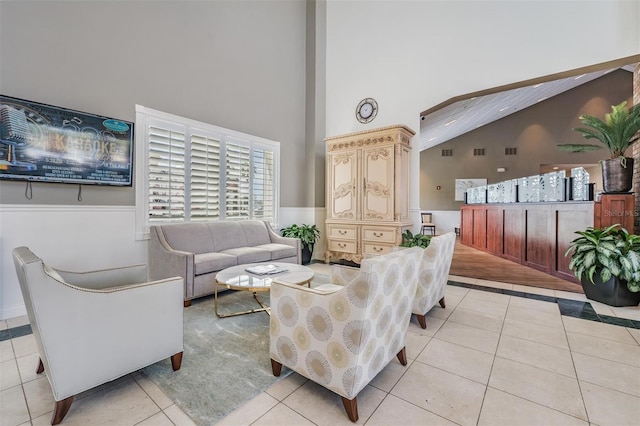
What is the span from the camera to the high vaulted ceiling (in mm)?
4175

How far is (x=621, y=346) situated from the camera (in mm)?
2262

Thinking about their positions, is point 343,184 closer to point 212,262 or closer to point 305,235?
point 305,235

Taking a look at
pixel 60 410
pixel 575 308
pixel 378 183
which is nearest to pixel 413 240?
pixel 378 183

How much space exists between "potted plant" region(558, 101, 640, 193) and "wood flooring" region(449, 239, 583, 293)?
56.6 inches

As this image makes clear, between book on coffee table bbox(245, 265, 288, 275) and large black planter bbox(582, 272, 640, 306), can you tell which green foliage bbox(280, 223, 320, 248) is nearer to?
book on coffee table bbox(245, 265, 288, 275)

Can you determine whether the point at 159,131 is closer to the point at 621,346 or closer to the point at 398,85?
the point at 398,85

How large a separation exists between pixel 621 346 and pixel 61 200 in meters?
5.41

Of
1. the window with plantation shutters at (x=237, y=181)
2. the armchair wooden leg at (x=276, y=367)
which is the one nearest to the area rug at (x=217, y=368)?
the armchair wooden leg at (x=276, y=367)

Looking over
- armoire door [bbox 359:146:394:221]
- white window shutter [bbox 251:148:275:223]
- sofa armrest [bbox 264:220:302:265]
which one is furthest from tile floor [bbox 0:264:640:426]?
white window shutter [bbox 251:148:275:223]

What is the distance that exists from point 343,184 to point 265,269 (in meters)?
2.75

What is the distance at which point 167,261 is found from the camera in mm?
3248

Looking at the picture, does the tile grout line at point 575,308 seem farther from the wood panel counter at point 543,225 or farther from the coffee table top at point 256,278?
the coffee table top at point 256,278

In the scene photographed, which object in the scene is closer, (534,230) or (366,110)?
(534,230)

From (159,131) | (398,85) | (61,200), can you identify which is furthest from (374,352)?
(398,85)
